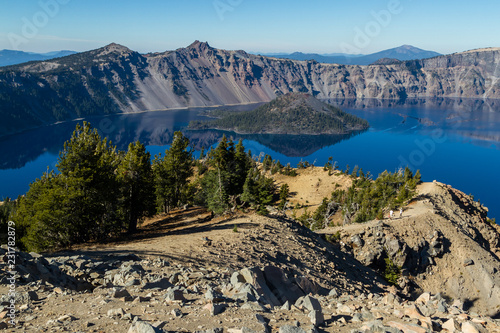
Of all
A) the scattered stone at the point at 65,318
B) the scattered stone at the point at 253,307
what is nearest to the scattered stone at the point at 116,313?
the scattered stone at the point at 65,318

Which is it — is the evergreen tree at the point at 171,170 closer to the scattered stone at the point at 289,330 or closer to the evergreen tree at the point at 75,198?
the evergreen tree at the point at 75,198

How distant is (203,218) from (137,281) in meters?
25.2

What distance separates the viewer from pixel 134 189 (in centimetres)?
3766

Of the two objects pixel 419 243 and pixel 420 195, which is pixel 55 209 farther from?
pixel 420 195

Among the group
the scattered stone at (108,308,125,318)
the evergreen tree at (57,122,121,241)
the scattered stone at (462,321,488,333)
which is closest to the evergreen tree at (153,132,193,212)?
the evergreen tree at (57,122,121,241)

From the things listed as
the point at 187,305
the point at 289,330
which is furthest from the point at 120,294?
the point at 289,330

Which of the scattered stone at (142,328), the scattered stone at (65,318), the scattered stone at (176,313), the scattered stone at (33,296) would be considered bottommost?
the scattered stone at (176,313)

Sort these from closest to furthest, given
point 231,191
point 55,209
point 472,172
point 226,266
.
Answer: point 226,266
point 55,209
point 231,191
point 472,172

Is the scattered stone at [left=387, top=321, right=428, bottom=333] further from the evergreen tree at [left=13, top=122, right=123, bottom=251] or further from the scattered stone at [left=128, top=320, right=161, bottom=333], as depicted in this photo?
the evergreen tree at [left=13, top=122, right=123, bottom=251]

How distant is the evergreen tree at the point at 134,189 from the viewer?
36.8m

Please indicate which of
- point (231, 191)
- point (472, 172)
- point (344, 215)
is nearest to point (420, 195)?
point (344, 215)

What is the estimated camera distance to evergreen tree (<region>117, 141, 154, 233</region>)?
36.8m

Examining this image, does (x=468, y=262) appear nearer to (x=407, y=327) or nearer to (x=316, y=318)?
(x=407, y=327)

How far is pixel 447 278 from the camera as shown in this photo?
4681 centimetres
